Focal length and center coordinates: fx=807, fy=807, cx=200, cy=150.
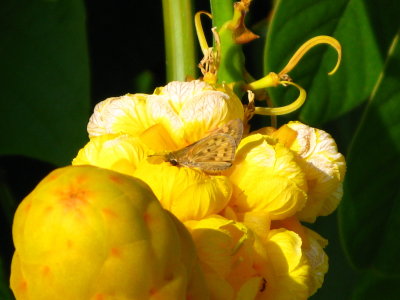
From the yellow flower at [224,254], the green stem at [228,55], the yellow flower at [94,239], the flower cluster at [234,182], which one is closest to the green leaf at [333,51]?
the green stem at [228,55]

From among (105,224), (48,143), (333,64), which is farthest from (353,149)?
(105,224)

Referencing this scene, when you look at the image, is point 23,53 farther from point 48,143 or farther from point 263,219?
point 263,219

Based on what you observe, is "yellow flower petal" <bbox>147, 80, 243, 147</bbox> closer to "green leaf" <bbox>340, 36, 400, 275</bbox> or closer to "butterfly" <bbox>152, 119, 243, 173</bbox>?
"butterfly" <bbox>152, 119, 243, 173</bbox>

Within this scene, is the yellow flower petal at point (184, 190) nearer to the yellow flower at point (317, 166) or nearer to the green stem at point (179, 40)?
the yellow flower at point (317, 166)

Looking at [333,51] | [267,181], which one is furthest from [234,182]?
[333,51]

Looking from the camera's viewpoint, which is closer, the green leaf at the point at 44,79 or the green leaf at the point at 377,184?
the green leaf at the point at 377,184

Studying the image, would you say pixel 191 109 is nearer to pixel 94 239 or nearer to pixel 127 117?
pixel 127 117
